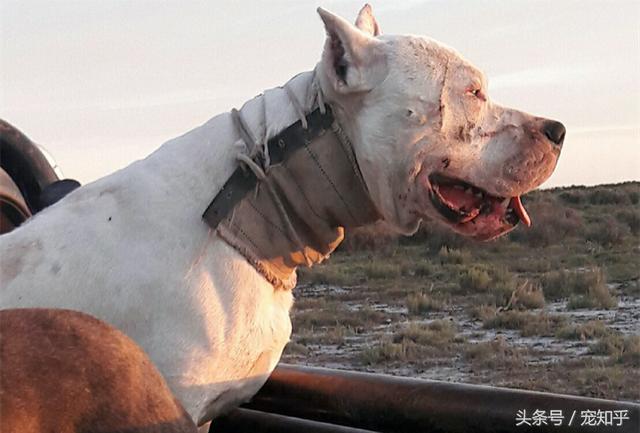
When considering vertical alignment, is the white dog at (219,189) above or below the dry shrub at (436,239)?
above

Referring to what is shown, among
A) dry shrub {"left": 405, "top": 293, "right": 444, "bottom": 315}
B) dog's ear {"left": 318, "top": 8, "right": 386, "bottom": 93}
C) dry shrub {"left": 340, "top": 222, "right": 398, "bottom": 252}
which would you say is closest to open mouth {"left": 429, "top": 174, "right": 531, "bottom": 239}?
dog's ear {"left": 318, "top": 8, "right": 386, "bottom": 93}

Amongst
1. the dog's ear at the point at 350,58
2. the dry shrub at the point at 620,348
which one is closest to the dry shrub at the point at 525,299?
the dry shrub at the point at 620,348

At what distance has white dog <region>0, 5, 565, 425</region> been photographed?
109 inches

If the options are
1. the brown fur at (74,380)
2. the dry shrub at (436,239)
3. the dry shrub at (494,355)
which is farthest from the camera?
the dry shrub at (436,239)

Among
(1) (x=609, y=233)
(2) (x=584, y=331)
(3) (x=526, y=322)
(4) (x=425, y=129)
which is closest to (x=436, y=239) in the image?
(1) (x=609, y=233)

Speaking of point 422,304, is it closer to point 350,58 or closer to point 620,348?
A: point 620,348

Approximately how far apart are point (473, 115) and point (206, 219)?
77 cm

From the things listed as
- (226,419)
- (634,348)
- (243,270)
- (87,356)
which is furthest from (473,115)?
(634,348)

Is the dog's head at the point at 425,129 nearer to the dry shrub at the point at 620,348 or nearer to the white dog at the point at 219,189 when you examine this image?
the white dog at the point at 219,189

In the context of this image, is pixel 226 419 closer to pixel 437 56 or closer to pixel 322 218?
pixel 322 218

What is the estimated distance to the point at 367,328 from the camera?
428 inches

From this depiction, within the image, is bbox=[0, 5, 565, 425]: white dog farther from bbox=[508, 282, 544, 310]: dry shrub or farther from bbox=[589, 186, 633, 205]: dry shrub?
bbox=[589, 186, 633, 205]: dry shrub

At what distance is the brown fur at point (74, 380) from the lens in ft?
5.28

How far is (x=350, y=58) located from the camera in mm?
2914
